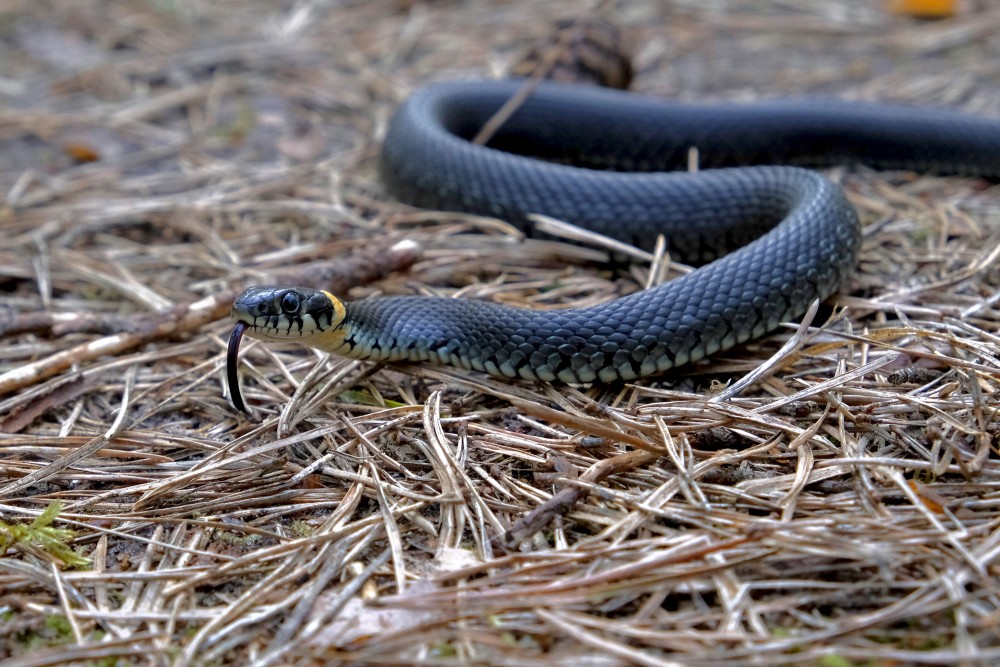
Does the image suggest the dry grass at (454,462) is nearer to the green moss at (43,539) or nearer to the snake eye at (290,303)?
the green moss at (43,539)

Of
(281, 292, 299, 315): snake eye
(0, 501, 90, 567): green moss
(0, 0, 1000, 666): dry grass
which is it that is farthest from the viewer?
(281, 292, 299, 315): snake eye

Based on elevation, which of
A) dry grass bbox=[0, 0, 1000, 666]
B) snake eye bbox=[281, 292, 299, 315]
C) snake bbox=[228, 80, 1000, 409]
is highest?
snake eye bbox=[281, 292, 299, 315]

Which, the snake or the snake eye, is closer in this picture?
the snake eye

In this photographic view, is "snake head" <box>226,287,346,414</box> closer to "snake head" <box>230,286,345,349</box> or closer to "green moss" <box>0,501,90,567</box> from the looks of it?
Answer: "snake head" <box>230,286,345,349</box>

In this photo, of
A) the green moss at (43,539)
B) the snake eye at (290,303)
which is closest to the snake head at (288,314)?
the snake eye at (290,303)

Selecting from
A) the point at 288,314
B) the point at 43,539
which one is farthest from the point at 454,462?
the point at 43,539

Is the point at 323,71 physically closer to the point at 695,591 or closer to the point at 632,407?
the point at 632,407

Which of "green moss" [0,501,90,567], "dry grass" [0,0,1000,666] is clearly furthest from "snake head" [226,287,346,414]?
"green moss" [0,501,90,567]

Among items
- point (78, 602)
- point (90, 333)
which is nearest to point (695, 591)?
point (78, 602)
